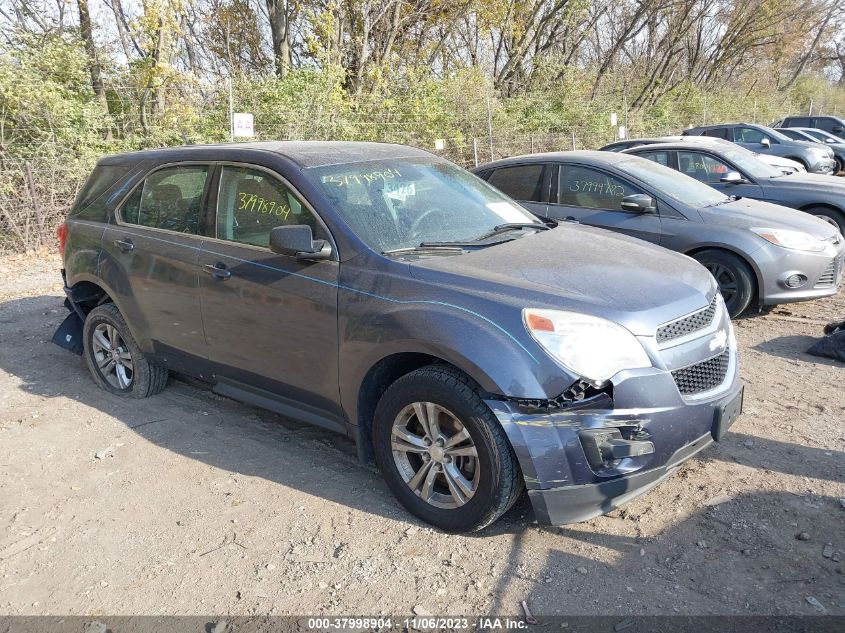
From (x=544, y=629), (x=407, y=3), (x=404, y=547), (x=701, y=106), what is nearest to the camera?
(x=544, y=629)

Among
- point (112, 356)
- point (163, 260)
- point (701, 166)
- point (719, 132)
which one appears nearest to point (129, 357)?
point (112, 356)

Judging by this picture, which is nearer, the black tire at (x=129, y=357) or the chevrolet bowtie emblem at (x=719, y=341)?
the chevrolet bowtie emblem at (x=719, y=341)

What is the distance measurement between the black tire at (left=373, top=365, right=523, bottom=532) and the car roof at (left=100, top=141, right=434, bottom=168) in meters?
1.48

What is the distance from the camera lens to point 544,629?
2.78m

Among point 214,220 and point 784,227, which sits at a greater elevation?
point 214,220

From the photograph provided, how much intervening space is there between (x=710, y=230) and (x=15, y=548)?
5918 millimetres

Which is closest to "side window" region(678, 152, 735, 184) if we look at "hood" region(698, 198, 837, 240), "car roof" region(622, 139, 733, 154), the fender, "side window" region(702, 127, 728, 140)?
"car roof" region(622, 139, 733, 154)

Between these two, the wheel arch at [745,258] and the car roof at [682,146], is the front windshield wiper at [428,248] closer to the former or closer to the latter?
the wheel arch at [745,258]

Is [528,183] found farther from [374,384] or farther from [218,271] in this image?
[374,384]

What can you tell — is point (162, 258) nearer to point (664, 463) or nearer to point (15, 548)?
point (15, 548)

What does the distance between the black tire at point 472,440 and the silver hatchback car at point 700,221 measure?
4021 mm

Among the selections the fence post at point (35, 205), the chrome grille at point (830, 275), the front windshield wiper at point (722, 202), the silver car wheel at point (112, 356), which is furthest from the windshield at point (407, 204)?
the fence post at point (35, 205)

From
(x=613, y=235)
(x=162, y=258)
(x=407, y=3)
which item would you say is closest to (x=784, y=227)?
(x=613, y=235)

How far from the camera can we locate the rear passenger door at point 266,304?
3752 millimetres
